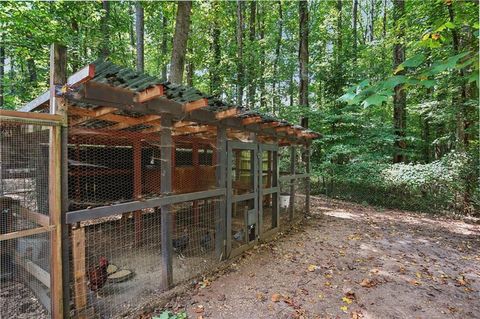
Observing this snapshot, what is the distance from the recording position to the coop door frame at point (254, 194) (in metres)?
4.78

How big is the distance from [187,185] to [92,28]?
22.5 ft

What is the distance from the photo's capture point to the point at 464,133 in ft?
28.9

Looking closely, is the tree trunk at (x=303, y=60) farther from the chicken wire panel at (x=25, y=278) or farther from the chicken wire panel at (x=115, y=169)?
the chicken wire panel at (x=25, y=278)

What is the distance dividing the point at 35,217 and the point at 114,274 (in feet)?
5.34

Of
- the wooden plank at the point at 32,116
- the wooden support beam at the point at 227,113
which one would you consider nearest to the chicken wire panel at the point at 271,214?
the wooden support beam at the point at 227,113

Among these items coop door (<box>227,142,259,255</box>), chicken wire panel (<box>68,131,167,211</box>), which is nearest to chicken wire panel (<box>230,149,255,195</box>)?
coop door (<box>227,142,259,255</box>)

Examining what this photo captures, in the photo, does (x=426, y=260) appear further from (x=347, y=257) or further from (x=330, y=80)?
(x=330, y=80)

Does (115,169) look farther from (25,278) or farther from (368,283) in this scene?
(368,283)

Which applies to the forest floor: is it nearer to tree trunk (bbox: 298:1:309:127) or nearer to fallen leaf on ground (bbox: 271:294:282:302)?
fallen leaf on ground (bbox: 271:294:282:302)

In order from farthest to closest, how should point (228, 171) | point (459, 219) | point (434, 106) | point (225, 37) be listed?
1. point (225, 37)
2. point (434, 106)
3. point (459, 219)
4. point (228, 171)

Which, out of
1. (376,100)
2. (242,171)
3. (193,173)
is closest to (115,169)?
(193,173)

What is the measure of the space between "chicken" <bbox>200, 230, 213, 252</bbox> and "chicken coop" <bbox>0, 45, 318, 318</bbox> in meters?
0.02

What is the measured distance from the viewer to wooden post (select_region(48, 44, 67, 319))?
2.56 metres

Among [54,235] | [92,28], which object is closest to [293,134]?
[54,235]
